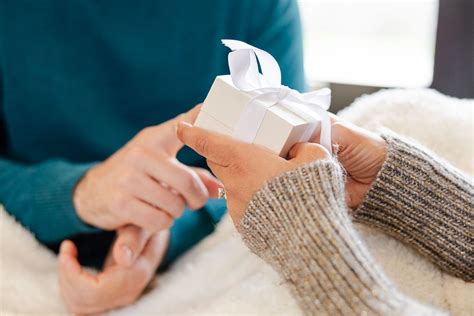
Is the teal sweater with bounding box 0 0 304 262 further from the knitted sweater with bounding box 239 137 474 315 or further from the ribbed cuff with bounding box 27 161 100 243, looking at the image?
the knitted sweater with bounding box 239 137 474 315

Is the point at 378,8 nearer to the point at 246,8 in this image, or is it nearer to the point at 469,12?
the point at 469,12

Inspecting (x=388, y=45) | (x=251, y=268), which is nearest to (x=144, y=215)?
(x=251, y=268)

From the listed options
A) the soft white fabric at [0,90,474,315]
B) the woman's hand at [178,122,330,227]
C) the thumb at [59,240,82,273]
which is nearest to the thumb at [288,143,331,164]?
the woman's hand at [178,122,330,227]

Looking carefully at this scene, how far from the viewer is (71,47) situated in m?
0.91

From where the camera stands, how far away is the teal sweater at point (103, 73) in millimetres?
855

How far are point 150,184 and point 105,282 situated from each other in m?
0.14

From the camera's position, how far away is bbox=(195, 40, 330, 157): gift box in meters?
0.53

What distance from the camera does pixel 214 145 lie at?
1.79ft

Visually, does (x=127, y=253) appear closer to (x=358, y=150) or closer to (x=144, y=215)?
(x=144, y=215)

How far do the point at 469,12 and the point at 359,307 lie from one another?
0.87m

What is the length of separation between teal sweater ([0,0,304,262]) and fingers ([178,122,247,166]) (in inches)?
12.2

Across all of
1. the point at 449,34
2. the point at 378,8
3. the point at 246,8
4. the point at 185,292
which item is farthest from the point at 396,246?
the point at 378,8

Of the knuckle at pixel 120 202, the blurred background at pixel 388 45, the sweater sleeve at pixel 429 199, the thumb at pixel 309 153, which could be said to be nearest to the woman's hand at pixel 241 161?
the thumb at pixel 309 153

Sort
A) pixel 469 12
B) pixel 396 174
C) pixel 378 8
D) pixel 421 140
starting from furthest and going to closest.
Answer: pixel 378 8
pixel 469 12
pixel 421 140
pixel 396 174
